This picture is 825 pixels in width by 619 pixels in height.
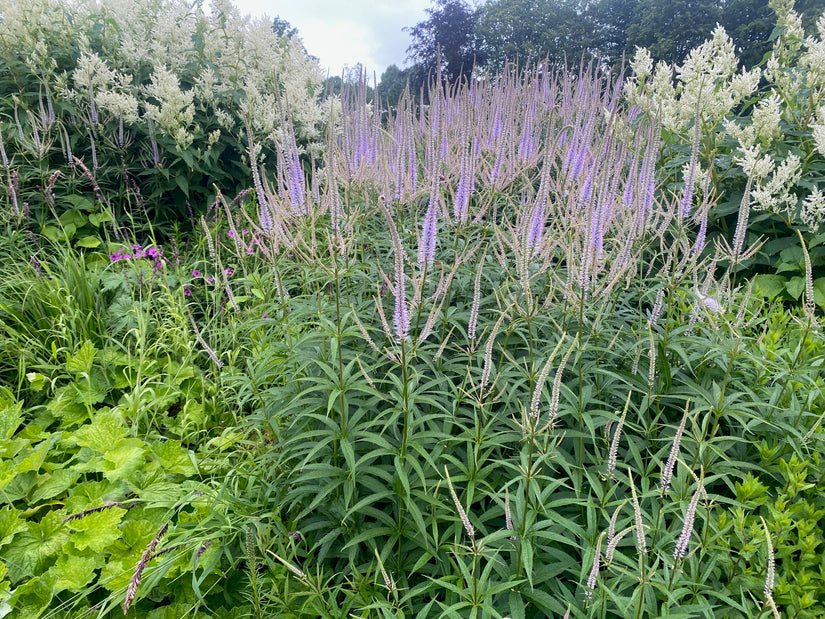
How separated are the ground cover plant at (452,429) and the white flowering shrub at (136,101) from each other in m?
2.57

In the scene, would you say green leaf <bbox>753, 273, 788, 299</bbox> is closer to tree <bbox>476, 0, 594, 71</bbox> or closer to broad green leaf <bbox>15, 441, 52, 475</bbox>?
broad green leaf <bbox>15, 441, 52, 475</bbox>

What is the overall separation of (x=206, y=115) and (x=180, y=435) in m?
4.92

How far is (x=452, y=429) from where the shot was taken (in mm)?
2432

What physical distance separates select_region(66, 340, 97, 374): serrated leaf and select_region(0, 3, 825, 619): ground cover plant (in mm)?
38

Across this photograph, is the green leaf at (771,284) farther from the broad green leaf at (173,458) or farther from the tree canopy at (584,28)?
the tree canopy at (584,28)

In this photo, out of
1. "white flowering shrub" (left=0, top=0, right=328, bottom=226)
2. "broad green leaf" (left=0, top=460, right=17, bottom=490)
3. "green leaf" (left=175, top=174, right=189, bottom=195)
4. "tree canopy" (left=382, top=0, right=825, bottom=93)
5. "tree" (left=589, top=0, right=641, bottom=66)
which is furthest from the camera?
"tree" (left=589, top=0, right=641, bottom=66)

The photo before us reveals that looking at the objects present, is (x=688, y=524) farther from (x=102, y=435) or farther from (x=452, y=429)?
(x=102, y=435)

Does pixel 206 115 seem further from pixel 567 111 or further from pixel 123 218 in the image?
pixel 567 111

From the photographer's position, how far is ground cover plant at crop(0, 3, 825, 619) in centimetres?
182

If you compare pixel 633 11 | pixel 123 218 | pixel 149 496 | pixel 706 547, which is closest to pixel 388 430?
pixel 706 547

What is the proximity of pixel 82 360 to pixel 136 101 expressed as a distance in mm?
3612

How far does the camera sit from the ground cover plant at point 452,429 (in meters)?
1.82

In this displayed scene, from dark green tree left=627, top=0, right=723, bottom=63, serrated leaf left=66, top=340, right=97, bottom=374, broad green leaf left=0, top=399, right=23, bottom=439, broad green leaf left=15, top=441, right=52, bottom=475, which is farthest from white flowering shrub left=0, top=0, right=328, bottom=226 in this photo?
dark green tree left=627, top=0, right=723, bottom=63

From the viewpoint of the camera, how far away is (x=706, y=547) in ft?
5.83
